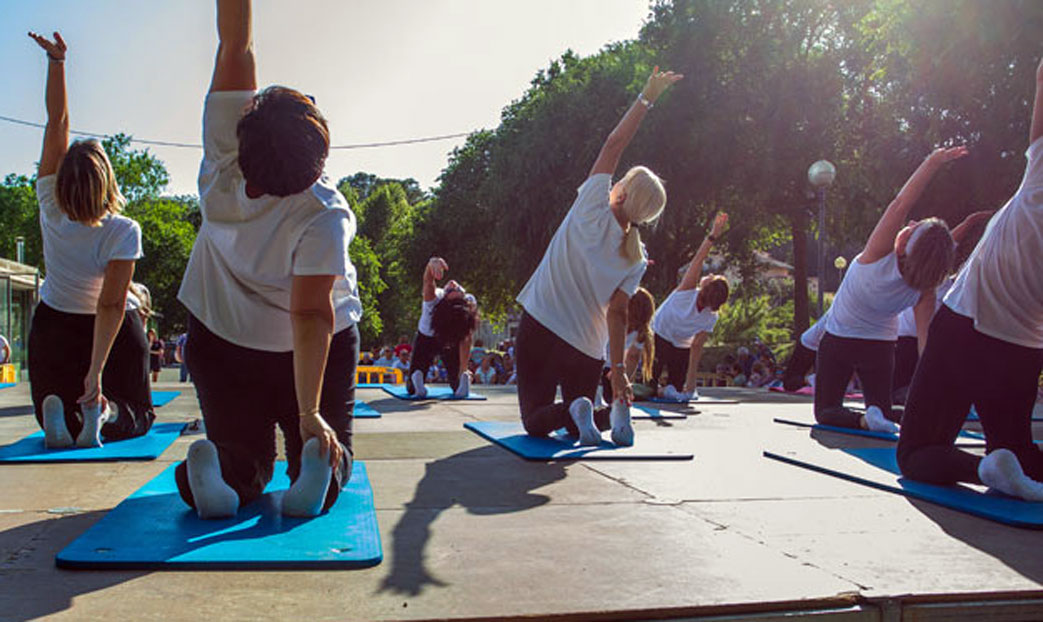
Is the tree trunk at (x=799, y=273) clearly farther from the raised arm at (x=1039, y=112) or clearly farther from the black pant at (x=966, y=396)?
the raised arm at (x=1039, y=112)

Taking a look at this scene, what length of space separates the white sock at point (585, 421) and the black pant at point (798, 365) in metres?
5.18

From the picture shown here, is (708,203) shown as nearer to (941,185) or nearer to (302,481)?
(941,185)

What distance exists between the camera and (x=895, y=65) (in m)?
16.5

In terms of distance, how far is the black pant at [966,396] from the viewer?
13.5 ft

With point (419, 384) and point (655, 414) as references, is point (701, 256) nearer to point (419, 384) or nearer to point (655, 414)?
point (655, 414)

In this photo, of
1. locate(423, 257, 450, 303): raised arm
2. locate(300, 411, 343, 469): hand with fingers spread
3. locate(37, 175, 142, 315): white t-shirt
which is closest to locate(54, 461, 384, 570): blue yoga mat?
locate(300, 411, 343, 469): hand with fingers spread

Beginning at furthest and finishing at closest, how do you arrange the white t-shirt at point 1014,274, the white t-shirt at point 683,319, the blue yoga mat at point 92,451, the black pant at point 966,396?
the white t-shirt at point 683,319
the blue yoga mat at point 92,451
the black pant at point 966,396
the white t-shirt at point 1014,274

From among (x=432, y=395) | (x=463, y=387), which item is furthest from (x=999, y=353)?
(x=432, y=395)

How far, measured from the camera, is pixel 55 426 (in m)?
5.29

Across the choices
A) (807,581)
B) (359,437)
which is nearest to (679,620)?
(807,581)

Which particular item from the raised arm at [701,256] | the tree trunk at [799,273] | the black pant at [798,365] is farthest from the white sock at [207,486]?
the tree trunk at [799,273]

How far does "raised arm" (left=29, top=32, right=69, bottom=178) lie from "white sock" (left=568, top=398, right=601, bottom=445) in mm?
3256

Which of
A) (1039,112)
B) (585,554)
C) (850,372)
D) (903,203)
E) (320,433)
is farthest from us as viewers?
(850,372)

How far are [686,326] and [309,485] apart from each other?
7.66 m
